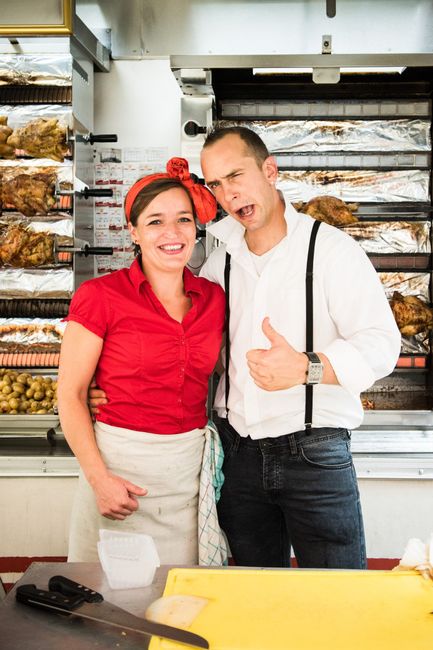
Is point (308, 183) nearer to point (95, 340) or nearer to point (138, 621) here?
point (95, 340)

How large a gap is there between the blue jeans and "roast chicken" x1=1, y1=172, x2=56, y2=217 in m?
1.83

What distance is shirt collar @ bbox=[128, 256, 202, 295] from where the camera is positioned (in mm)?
2262

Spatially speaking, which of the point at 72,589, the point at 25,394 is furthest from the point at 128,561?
the point at 25,394

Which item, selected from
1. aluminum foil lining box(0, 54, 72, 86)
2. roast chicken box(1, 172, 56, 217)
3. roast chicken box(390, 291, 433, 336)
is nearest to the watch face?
roast chicken box(390, 291, 433, 336)

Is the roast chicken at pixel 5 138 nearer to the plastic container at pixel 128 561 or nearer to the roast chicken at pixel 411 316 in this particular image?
the roast chicken at pixel 411 316

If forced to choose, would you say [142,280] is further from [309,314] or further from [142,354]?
[309,314]

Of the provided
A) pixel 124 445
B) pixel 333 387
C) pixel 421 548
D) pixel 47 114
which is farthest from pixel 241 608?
pixel 47 114

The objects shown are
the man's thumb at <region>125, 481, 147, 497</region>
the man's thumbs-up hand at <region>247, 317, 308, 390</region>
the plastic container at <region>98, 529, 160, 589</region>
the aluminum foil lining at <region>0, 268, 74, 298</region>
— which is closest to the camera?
the plastic container at <region>98, 529, 160, 589</region>

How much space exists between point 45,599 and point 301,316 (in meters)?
1.25

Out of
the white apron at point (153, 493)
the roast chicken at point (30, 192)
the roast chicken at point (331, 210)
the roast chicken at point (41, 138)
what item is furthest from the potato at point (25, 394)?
the roast chicken at point (331, 210)

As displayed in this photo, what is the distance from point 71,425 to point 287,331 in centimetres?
74

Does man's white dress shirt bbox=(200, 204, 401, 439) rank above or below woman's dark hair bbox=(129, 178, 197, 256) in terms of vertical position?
below

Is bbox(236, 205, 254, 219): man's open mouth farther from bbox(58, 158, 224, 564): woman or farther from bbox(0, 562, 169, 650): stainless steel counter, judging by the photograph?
bbox(0, 562, 169, 650): stainless steel counter

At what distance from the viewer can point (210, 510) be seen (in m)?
2.25
